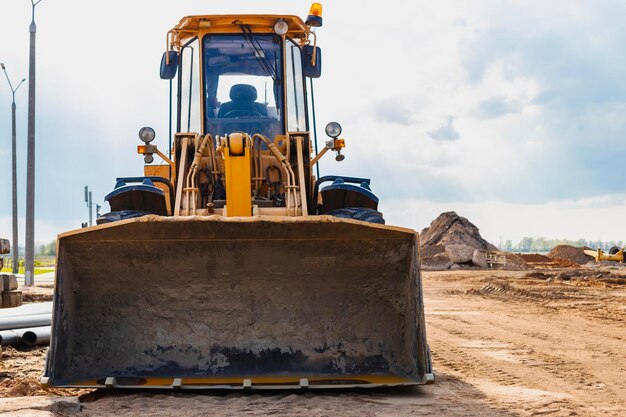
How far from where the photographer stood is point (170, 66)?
27.6ft

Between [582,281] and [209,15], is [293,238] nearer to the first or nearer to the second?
[209,15]

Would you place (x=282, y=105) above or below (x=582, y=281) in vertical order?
above

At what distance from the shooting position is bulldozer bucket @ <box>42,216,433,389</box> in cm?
639

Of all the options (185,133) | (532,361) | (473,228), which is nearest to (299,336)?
(185,133)

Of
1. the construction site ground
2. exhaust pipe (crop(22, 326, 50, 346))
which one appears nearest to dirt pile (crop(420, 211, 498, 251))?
the construction site ground

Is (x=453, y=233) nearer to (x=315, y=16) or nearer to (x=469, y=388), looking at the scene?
(x=315, y=16)

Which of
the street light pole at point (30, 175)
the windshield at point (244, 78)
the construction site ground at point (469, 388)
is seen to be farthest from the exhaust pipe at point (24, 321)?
the street light pole at point (30, 175)

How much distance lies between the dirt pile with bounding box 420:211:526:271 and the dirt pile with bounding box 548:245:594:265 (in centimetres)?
394

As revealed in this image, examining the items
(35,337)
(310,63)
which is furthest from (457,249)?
(310,63)

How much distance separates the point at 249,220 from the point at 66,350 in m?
1.69

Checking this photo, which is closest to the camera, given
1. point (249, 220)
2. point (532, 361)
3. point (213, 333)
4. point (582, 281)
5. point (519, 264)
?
point (249, 220)

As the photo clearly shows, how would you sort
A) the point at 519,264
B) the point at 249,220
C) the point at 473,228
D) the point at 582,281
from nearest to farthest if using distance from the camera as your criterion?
the point at 249,220 → the point at 582,281 → the point at 519,264 → the point at 473,228

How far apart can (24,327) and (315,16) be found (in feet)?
17.5

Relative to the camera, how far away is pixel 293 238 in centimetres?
641
